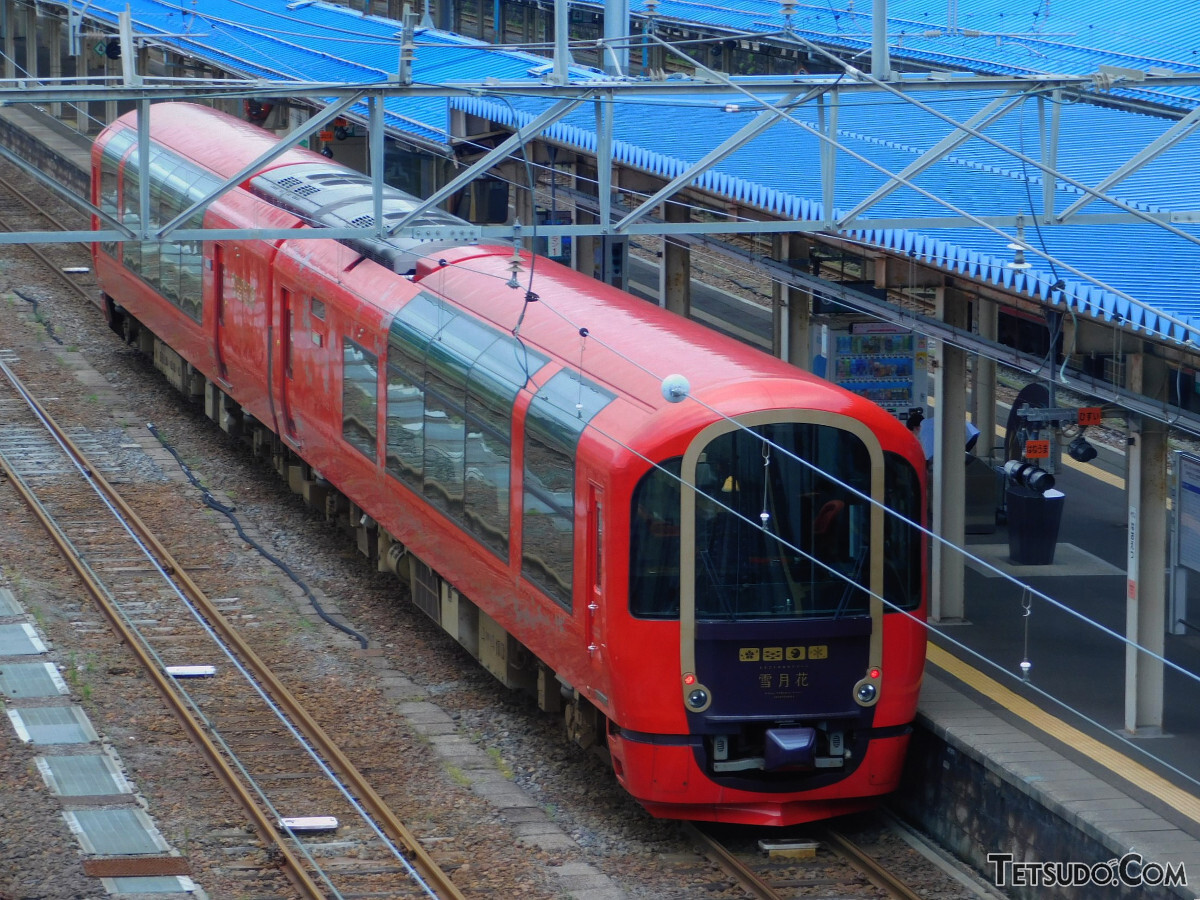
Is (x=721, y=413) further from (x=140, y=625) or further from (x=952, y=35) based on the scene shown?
(x=952, y=35)

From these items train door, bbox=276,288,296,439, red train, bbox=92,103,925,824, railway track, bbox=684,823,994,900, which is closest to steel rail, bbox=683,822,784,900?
railway track, bbox=684,823,994,900

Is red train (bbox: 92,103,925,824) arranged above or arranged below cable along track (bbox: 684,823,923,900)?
above

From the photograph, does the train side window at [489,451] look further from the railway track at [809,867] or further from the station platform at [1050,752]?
the station platform at [1050,752]

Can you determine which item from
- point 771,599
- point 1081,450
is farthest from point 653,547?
point 1081,450

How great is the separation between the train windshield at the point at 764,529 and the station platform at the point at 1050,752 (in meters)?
1.00

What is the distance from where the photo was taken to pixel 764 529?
377 inches

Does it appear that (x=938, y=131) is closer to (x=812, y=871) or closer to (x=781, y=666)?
(x=781, y=666)

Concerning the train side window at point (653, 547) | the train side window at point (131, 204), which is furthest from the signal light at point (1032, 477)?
the train side window at point (131, 204)

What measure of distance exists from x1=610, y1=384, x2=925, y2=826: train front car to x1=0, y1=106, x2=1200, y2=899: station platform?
2.32ft

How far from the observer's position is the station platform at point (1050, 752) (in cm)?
905

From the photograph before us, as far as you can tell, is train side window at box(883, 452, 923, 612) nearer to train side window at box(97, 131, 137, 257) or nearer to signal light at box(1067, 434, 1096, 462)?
signal light at box(1067, 434, 1096, 462)

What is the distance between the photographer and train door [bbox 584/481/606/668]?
32.0 ft

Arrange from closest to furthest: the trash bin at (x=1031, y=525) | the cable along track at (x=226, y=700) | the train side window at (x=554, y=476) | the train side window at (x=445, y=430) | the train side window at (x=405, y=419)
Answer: the cable along track at (x=226, y=700) < the train side window at (x=554, y=476) < the train side window at (x=445, y=430) < the train side window at (x=405, y=419) < the trash bin at (x=1031, y=525)

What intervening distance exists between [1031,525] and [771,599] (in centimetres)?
519
